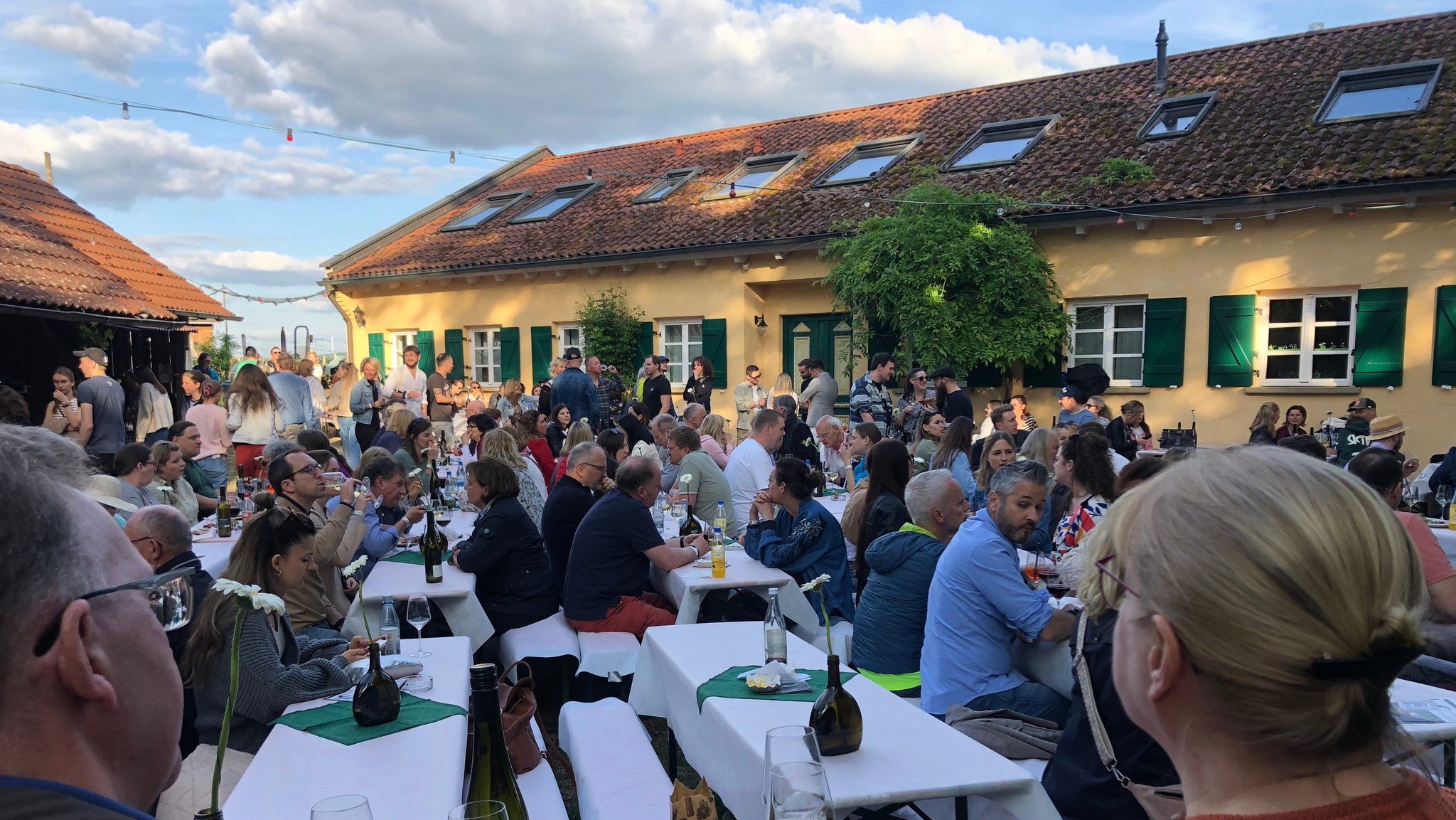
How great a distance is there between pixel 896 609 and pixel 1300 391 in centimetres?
992

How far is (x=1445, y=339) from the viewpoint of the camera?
10758 millimetres

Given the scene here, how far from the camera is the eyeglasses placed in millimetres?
962

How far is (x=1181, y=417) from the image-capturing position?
40.5 ft

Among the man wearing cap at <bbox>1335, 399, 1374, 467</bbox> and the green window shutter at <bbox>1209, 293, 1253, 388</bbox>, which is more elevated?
the green window shutter at <bbox>1209, 293, 1253, 388</bbox>

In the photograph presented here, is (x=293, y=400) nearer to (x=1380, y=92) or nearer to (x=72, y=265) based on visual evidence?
(x=72, y=265)

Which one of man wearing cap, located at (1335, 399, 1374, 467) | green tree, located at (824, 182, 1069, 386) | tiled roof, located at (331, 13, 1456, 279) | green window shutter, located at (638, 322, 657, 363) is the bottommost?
man wearing cap, located at (1335, 399, 1374, 467)

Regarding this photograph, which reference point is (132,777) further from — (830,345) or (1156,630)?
(830,345)

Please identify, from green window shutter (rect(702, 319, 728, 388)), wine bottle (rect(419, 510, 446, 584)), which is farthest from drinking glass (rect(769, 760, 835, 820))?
green window shutter (rect(702, 319, 728, 388))

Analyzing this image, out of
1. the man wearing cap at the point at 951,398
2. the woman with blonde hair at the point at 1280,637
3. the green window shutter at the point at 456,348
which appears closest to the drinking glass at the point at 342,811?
the woman with blonde hair at the point at 1280,637

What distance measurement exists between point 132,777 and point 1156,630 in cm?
122

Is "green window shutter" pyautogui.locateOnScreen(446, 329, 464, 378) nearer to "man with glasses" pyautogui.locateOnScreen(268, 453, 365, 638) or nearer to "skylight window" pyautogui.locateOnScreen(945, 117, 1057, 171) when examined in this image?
"skylight window" pyautogui.locateOnScreen(945, 117, 1057, 171)

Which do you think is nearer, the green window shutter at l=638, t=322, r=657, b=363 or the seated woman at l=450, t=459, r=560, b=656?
the seated woman at l=450, t=459, r=560, b=656

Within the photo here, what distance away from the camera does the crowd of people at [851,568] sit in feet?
3.40

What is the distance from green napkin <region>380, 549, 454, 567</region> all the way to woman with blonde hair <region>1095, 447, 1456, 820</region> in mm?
5049
